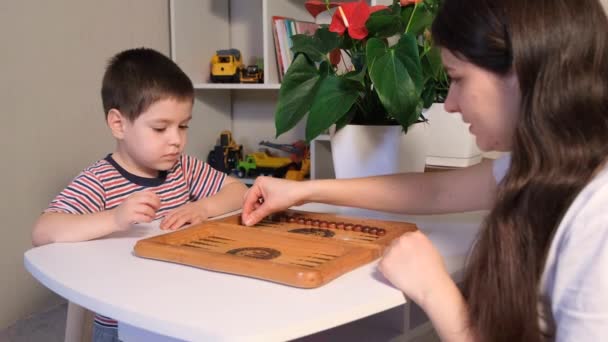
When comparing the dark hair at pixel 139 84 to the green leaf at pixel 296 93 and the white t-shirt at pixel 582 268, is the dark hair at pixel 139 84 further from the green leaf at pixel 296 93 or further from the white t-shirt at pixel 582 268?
the white t-shirt at pixel 582 268

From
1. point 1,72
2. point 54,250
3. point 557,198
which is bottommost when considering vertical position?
point 54,250

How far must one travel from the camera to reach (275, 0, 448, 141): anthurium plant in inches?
42.0

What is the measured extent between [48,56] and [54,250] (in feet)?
3.99

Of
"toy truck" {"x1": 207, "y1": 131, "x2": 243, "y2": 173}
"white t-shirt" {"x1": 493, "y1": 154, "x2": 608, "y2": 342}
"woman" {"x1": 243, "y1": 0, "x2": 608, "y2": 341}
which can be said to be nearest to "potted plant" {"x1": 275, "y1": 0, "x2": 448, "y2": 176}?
Answer: "woman" {"x1": 243, "y1": 0, "x2": 608, "y2": 341}

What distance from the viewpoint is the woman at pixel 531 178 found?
64 centimetres

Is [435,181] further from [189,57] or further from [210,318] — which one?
[189,57]

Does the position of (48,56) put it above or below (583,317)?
above

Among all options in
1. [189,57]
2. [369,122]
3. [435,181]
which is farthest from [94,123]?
[435,181]

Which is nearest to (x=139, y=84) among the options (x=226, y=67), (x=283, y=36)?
(x=283, y=36)

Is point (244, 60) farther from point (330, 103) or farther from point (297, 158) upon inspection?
point (330, 103)

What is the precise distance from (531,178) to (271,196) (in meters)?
0.47

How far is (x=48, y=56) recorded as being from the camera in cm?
190

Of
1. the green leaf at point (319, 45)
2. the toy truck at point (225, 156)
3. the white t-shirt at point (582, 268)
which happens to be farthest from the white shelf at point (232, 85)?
the white t-shirt at point (582, 268)

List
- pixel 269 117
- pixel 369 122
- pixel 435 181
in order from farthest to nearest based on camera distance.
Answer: pixel 269 117 → pixel 369 122 → pixel 435 181
